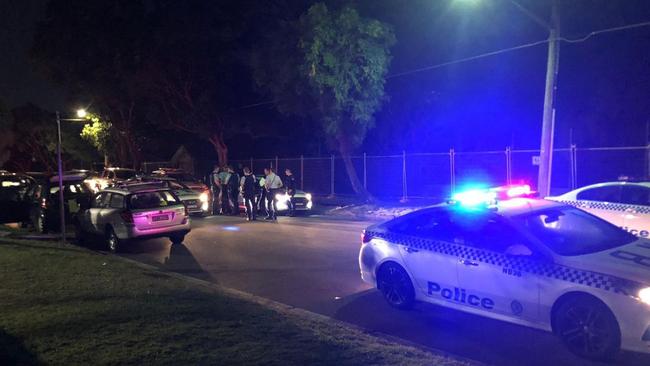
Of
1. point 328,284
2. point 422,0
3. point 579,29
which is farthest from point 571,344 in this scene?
point 422,0

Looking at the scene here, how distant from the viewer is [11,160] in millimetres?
71062

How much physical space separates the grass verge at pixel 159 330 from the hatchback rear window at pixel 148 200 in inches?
147

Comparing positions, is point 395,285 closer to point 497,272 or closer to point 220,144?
point 497,272

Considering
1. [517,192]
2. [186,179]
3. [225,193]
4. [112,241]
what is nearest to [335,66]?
[225,193]

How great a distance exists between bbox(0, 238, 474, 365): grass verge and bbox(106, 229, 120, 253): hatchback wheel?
3.63m

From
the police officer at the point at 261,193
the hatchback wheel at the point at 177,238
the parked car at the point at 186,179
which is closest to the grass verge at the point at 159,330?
the hatchback wheel at the point at 177,238

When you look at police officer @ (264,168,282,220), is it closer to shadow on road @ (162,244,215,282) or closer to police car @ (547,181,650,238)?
shadow on road @ (162,244,215,282)

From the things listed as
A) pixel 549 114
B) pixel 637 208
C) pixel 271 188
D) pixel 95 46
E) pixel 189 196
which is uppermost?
pixel 95 46

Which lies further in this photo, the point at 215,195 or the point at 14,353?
the point at 215,195

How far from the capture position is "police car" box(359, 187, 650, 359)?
16.9ft

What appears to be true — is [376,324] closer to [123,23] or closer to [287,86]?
[287,86]

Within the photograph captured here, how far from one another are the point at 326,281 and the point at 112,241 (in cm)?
594

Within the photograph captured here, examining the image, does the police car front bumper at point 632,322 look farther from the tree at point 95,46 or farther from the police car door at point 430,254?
the tree at point 95,46

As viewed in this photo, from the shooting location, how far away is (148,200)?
12828 millimetres
